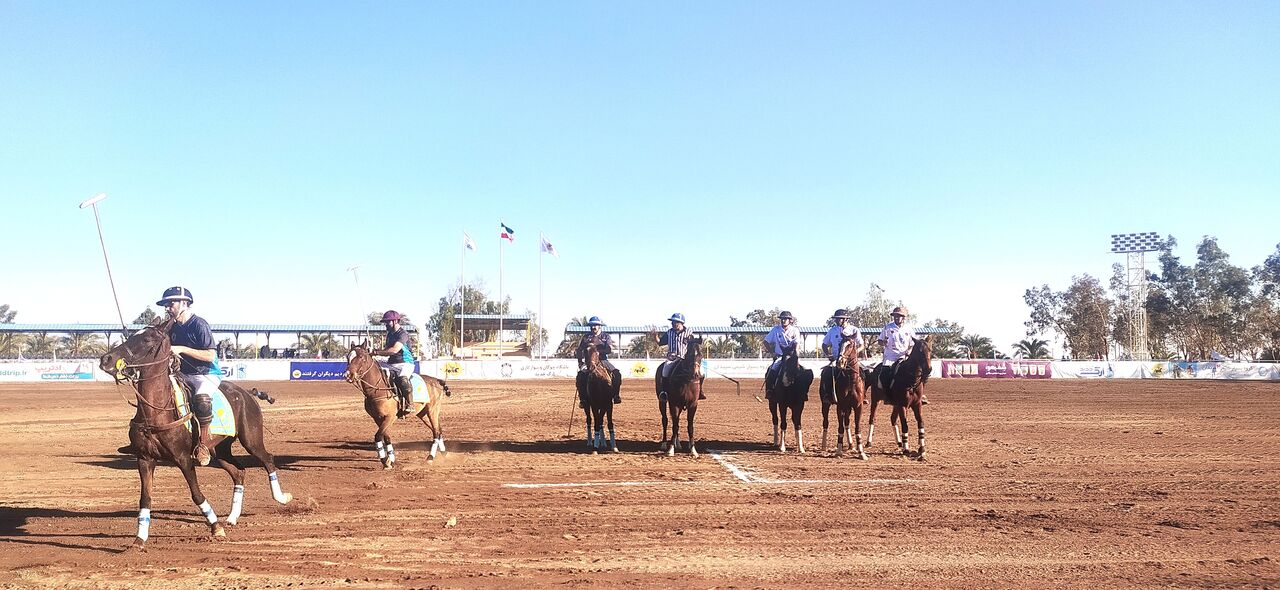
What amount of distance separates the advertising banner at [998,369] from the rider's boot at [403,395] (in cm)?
4689

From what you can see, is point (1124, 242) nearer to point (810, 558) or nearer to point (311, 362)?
point (311, 362)

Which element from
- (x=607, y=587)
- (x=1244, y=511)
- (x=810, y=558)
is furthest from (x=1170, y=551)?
(x=607, y=587)

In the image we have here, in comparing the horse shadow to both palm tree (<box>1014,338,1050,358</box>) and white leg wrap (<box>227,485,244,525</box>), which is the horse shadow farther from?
palm tree (<box>1014,338,1050,358</box>)

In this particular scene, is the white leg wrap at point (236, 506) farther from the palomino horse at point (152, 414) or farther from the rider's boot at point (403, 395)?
the rider's boot at point (403, 395)

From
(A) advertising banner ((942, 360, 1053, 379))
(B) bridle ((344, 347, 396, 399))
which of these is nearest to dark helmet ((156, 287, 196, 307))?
(B) bridle ((344, 347, 396, 399))

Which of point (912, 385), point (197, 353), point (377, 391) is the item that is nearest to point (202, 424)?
point (197, 353)

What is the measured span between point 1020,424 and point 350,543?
19.5 m

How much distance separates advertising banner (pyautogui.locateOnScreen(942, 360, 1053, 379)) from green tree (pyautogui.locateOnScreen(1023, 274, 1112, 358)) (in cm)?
3354

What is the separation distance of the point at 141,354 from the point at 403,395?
650cm

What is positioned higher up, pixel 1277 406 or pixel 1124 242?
pixel 1124 242

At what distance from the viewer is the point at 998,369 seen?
178 feet

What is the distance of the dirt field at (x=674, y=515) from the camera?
7375mm

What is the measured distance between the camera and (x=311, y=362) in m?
49.9

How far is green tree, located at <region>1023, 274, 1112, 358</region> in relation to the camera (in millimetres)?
83312
